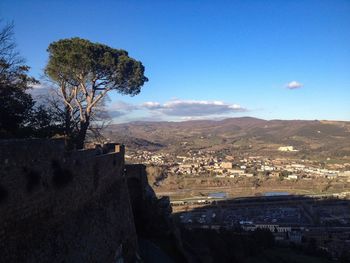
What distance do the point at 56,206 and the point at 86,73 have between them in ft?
44.7

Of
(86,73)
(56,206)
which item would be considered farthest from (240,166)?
(56,206)

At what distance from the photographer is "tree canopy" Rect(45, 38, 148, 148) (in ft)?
68.3

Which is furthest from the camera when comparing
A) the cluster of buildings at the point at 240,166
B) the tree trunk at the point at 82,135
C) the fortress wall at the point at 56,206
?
the cluster of buildings at the point at 240,166

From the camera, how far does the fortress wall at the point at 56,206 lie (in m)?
7.30

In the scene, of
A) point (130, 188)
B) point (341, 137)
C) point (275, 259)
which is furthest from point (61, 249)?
point (341, 137)

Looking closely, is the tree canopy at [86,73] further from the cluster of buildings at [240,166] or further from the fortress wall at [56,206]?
the cluster of buildings at [240,166]

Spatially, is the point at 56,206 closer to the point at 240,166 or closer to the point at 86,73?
the point at 86,73

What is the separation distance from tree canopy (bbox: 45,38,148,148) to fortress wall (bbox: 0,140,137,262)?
7.82 metres

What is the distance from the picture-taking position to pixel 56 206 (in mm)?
9070

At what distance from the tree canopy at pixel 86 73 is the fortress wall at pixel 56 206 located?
25.7 ft

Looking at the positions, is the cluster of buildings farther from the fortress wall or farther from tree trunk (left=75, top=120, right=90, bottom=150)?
the fortress wall

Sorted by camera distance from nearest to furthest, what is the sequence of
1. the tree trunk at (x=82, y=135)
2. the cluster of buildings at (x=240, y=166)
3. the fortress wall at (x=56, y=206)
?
the fortress wall at (x=56, y=206)
the tree trunk at (x=82, y=135)
the cluster of buildings at (x=240, y=166)

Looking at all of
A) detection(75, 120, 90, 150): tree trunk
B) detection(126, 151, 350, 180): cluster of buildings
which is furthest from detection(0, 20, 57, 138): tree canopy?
detection(126, 151, 350, 180): cluster of buildings

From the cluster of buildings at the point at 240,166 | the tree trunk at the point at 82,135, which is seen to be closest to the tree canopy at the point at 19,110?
the tree trunk at the point at 82,135
